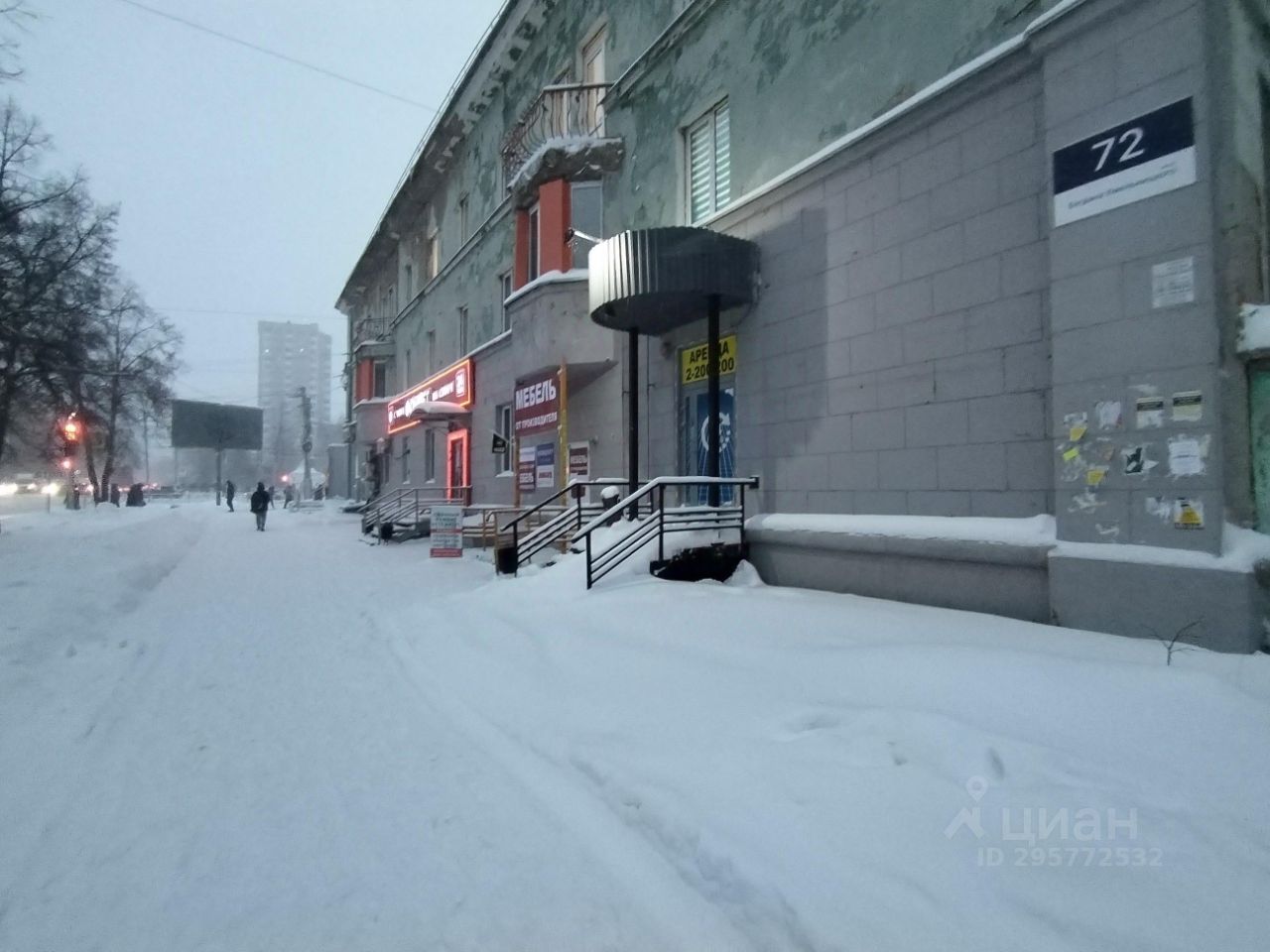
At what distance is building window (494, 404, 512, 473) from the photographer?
57.6ft

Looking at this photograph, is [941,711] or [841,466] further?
[841,466]

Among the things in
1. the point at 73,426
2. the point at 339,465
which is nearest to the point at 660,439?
the point at 73,426

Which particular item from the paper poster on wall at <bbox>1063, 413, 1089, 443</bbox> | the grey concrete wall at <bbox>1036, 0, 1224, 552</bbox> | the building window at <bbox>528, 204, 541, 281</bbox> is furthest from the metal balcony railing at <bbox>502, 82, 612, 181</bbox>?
the paper poster on wall at <bbox>1063, 413, 1089, 443</bbox>

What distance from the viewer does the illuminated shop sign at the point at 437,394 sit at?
19.7 metres

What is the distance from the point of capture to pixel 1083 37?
5574 mm

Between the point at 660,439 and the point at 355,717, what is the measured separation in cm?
769

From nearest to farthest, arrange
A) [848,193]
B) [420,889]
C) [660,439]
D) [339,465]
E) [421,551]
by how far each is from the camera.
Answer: [420,889] < [848,193] < [660,439] < [421,551] < [339,465]

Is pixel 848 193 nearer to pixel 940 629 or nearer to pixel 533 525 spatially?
pixel 940 629

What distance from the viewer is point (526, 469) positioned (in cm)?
1608

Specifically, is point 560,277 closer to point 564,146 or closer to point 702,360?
point 564,146

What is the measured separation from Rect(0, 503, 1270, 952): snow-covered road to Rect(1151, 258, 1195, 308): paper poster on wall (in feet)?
8.22

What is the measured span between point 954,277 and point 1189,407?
105 inches

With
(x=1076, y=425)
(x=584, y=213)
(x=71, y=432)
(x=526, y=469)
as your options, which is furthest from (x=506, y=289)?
→ (x=71, y=432)

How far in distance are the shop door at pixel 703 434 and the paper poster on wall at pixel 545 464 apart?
4.58 meters
